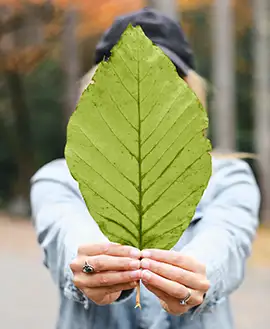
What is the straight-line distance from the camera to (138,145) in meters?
1.07

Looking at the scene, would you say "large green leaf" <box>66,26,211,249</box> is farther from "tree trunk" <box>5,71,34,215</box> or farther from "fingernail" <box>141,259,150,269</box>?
"tree trunk" <box>5,71,34,215</box>

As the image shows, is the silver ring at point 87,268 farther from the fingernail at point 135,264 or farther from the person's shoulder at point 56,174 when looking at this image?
the person's shoulder at point 56,174

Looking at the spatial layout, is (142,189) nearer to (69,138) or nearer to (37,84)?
(69,138)

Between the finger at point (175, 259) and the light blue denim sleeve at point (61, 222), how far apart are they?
0.28m

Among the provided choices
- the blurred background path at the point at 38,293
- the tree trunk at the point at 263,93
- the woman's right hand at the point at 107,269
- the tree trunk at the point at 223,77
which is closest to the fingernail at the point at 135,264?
the woman's right hand at the point at 107,269

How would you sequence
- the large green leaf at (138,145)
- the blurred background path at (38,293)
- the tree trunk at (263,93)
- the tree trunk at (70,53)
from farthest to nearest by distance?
the tree trunk at (70,53)
the tree trunk at (263,93)
the blurred background path at (38,293)
the large green leaf at (138,145)

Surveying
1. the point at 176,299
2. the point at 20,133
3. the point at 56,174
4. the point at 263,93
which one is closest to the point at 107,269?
the point at 176,299

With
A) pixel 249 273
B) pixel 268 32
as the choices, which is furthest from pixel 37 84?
pixel 249 273

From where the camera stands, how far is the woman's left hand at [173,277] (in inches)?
43.2

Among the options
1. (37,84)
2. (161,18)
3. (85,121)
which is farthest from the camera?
(37,84)

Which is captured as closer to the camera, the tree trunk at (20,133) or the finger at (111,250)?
the finger at (111,250)

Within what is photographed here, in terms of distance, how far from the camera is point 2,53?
1441 cm

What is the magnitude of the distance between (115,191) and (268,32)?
34.5 ft

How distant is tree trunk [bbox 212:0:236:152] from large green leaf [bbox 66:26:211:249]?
10254 millimetres
